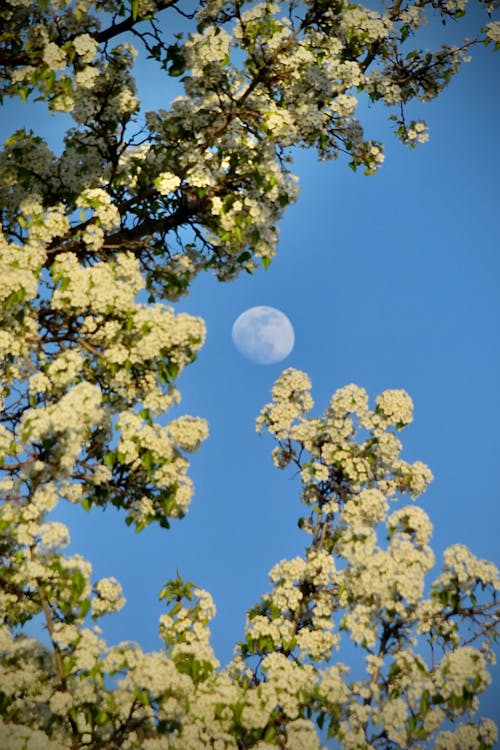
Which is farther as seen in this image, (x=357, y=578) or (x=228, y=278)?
(x=228, y=278)

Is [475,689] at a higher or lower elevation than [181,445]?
lower

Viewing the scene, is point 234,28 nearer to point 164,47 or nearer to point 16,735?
point 164,47

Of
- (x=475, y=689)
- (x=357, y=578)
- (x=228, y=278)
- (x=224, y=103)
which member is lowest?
(x=475, y=689)

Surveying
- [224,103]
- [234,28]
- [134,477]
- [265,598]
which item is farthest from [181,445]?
[234,28]

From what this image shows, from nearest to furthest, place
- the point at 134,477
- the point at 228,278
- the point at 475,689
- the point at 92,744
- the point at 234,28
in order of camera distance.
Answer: the point at 475,689, the point at 92,744, the point at 134,477, the point at 234,28, the point at 228,278

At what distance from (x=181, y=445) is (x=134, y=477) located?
962mm

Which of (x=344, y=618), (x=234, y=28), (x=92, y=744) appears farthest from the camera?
(x=234, y=28)

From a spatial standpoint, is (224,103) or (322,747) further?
(224,103)

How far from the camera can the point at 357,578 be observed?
9047 millimetres

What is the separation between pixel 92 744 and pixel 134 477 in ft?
11.1

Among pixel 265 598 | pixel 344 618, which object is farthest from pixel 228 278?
pixel 344 618

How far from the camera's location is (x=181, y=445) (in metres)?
9.31

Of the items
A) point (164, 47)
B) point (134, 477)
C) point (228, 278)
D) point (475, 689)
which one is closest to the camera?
point (475, 689)

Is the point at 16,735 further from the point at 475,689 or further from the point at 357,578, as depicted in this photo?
the point at 475,689
